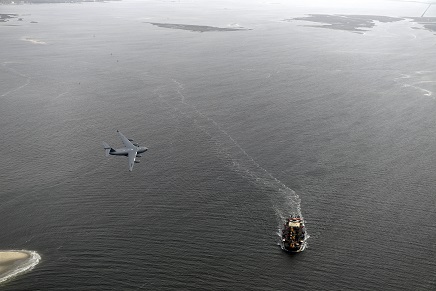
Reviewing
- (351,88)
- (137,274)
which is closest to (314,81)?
(351,88)

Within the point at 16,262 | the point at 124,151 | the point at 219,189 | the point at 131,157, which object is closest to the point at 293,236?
the point at 219,189

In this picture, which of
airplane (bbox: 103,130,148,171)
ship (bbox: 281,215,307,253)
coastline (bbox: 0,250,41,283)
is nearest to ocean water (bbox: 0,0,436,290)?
ship (bbox: 281,215,307,253)

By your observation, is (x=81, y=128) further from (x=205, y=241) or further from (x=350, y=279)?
(x=350, y=279)

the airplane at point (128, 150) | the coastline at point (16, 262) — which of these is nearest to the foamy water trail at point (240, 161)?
the airplane at point (128, 150)

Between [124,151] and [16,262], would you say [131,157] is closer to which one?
[124,151]

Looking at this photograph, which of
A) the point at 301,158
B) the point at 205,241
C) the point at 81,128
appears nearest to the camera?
the point at 205,241

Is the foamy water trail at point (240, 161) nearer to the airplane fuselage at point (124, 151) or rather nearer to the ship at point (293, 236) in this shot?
the ship at point (293, 236)
